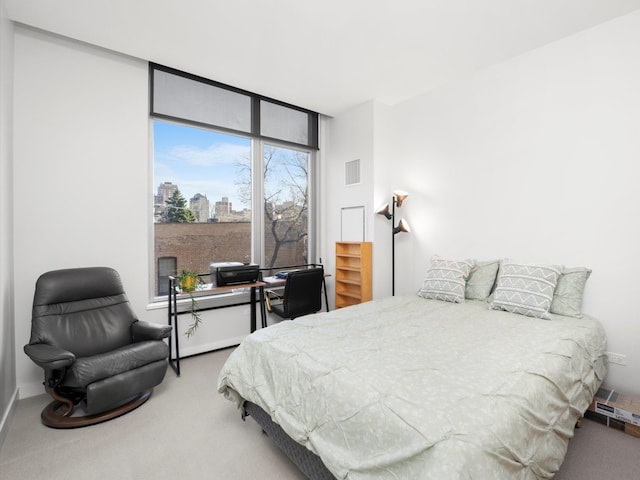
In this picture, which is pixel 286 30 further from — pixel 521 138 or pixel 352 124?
pixel 521 138

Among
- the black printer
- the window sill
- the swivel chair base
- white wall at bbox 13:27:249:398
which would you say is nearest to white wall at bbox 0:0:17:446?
white wall at bbox 13:27:249:398

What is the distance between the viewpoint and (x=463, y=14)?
7.75 feet

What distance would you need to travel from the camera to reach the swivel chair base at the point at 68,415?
2.14 m

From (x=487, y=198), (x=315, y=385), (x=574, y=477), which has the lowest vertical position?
(x=574, y=477)

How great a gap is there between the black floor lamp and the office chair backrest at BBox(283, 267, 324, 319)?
1.03 m

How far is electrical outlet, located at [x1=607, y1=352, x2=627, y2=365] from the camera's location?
7.81 ft

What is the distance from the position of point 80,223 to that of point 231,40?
2.12m

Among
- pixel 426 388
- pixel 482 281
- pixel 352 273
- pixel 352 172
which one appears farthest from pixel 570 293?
pixel 352 172

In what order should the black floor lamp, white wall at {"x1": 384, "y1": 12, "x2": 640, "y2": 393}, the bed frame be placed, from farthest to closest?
the black floor lamp
white wall at {"x1": 384, "y1": 12, "x2": 640, "y2": 393}
the bed frame

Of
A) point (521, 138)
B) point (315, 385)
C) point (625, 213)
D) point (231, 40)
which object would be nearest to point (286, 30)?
Answer: point (231, 40)

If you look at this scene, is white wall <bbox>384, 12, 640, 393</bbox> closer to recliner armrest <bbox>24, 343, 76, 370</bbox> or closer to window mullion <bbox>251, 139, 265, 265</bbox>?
window mullion <bbox>251, 139, 265, 265</bbox>

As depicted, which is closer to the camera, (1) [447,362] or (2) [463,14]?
(1) [447,362]

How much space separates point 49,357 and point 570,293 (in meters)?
3.84

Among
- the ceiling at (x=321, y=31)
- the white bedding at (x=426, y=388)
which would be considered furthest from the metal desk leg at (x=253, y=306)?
the ceiling at (x=321, y=31)
